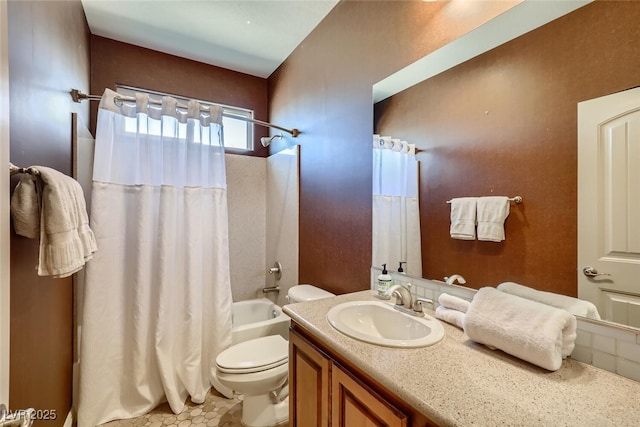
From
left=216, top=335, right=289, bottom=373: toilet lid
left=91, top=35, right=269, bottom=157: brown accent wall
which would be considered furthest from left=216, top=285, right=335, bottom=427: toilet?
left=91, top=35, right=269, bottom=157: brown accent wall

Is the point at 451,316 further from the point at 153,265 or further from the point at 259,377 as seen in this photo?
the point at 153,265

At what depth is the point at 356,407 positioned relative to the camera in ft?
2.89

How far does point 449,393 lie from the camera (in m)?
0.68

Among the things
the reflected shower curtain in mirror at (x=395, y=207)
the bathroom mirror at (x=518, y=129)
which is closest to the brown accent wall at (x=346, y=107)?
the reflected shower curtain in mirror at (x=395, y=207)

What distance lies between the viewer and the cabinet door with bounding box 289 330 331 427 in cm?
103

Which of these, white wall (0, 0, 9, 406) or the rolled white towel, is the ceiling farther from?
the rolled white towel

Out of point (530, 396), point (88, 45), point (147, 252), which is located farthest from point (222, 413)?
point (88, 45)

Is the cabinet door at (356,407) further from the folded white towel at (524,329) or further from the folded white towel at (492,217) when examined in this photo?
the folded white towel at (492,217)

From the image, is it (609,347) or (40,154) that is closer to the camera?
(609,347)

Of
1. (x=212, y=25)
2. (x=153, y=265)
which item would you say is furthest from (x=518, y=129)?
(x=212, y=25)

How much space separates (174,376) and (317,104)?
85.5 inches

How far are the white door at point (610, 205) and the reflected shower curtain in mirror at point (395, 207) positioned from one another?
636 millimetres

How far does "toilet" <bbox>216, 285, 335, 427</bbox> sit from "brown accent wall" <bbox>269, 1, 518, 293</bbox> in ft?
1.90

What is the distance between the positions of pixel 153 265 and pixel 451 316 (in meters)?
1.81
